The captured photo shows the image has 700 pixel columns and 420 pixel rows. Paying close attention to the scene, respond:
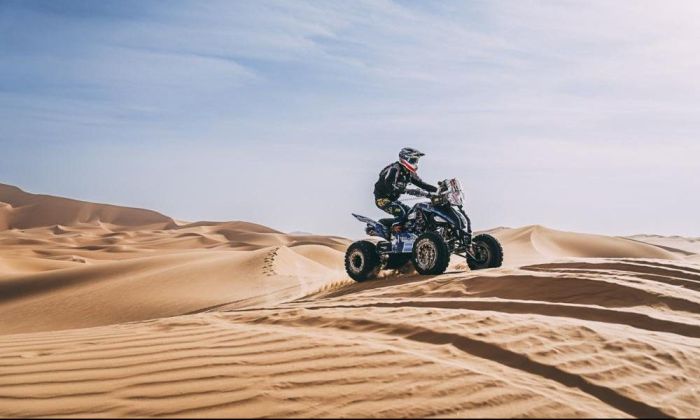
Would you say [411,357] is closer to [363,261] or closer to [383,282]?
[383,282]

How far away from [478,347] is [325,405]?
58.5 inches

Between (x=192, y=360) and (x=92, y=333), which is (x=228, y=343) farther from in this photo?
(x=92, y=333)

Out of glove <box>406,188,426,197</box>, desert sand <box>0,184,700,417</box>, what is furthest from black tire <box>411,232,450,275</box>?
glove <box>406,188,426,197</box>

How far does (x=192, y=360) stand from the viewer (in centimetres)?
384

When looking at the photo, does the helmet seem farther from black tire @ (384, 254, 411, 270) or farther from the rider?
black tire @ (384, 254, 411, 270)

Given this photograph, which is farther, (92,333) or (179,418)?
(92,333)

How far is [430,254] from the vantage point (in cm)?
891

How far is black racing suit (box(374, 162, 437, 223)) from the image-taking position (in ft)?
31.7

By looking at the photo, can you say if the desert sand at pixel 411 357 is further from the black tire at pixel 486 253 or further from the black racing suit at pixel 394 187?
the black racing suit at pixel 394 187

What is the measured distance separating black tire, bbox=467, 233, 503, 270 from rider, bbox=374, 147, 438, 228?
1.14 m

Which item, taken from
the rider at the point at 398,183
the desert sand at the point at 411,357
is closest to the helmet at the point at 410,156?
the rider at the point at 398,183

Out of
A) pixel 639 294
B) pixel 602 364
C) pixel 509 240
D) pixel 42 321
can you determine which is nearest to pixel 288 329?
pixel 602 364

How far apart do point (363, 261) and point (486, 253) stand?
199 centimetres

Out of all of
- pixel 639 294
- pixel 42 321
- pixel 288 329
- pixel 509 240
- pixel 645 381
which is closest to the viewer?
pixel 645 381
